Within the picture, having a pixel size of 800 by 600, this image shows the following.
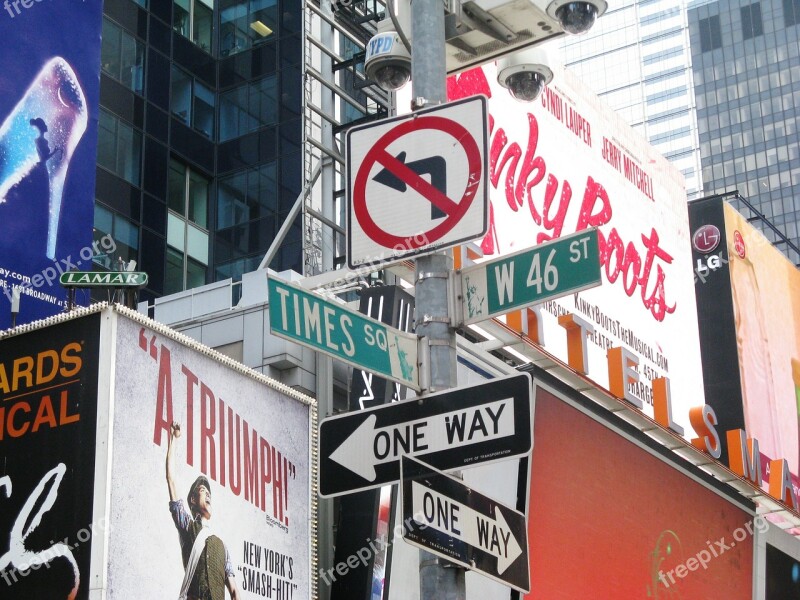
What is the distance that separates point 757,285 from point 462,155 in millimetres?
28370

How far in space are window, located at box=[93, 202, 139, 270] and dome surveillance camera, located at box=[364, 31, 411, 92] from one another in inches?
1361

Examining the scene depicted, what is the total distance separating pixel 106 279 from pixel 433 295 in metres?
7.22

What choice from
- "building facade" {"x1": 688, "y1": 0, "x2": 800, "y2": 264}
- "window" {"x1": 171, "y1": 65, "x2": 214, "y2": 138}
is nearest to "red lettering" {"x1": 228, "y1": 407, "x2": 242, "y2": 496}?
"window" {"x1": 171, "y1": 65, "x2": 214, "y2": 138}

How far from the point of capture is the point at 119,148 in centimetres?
4616

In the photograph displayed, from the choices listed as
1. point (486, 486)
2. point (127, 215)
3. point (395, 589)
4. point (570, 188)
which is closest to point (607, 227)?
point (570, 188)

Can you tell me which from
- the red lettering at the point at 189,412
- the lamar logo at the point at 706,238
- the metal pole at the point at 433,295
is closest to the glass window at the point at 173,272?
the lamar logo at the point at 706,238

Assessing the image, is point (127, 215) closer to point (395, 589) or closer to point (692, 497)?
point (692, 497)

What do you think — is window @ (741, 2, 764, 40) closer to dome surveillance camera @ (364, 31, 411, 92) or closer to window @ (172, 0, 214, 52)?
window @ (172, 0, 214, 52)

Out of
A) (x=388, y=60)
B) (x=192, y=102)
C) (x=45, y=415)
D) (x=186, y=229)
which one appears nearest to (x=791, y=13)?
(x=192, y=102)

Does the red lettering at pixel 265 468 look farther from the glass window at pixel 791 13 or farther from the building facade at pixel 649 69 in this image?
the glass window at pixel 791 13

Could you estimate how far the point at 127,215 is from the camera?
45.7m

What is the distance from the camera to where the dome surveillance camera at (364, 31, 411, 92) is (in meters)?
9.32

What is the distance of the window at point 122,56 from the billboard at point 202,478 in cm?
3318

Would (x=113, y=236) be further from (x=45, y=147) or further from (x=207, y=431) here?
(x=207, y=431)
